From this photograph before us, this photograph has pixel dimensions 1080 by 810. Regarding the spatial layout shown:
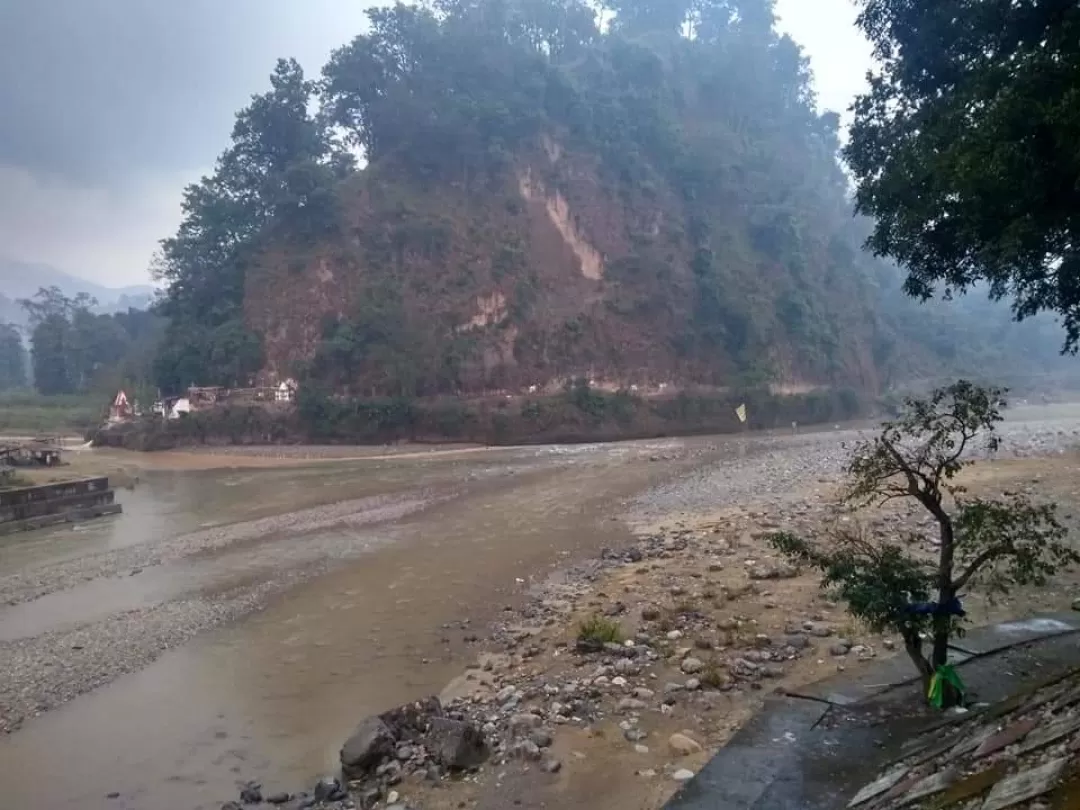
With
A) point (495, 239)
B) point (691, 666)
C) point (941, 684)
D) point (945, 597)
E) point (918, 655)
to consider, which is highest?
point (495, 239)

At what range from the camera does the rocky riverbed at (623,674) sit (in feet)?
21.1

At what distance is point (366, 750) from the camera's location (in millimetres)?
6961

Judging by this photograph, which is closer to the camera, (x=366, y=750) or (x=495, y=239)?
(x=366, y=750)

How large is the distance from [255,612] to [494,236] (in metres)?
45.1

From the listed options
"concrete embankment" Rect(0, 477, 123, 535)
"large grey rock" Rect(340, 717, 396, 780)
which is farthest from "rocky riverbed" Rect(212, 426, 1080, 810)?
"concrete embankment" Rect(0, 477, 123, 535)

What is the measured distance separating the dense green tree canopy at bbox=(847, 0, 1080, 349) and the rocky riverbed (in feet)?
11.2

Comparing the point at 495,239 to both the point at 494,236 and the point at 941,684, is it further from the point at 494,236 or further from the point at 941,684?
the point at 941,684

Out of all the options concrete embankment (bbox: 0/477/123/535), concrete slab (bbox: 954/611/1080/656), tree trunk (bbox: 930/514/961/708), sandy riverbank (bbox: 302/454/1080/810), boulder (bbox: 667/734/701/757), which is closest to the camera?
tree trunk (bbox: 930/514/961/708)

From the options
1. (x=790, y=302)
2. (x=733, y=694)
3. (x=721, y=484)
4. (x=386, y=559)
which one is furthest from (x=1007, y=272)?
(x=790, y=302)

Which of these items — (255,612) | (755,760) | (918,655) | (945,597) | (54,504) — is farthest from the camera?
(54,504)

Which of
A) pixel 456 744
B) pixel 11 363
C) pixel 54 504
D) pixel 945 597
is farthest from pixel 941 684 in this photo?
pixel 11 363

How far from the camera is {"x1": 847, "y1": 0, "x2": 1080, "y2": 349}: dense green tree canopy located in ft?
22.4

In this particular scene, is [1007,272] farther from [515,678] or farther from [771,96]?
[771,96]

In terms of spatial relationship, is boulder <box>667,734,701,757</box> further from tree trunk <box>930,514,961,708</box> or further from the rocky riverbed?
tree trunk <box>930,514,961,708</box>
